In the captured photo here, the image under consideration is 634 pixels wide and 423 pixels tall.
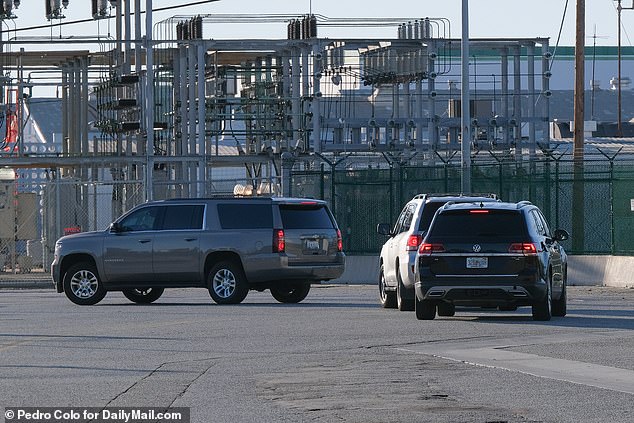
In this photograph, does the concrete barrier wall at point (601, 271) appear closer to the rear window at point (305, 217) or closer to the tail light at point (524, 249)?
the rear window at point (305, 217)

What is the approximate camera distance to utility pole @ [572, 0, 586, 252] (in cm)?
3394

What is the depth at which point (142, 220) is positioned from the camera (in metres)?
27.0

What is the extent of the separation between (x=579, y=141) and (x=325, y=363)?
76.2ft

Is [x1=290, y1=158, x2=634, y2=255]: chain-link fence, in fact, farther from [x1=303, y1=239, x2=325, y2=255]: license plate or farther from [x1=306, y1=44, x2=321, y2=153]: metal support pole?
[x1=303, y1=239, x2=325, y2=255]: license plate

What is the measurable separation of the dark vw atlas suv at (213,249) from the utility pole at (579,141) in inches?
350

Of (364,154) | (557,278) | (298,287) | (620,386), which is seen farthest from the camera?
(364,154)

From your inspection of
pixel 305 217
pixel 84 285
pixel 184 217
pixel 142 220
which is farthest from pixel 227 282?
pixel 84 285

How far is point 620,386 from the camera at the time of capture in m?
13.6

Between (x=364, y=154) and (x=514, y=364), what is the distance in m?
26.5

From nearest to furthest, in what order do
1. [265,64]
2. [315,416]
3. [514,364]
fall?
[315,416] < [514,364] < [265,64]

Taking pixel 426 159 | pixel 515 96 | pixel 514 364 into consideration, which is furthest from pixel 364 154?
pixel 514 364

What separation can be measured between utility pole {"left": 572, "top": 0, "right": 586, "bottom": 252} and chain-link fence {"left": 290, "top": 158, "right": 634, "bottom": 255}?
0.03 metres

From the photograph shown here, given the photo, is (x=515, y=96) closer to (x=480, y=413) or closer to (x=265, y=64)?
(x=265, y=64)

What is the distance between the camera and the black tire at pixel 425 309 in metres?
21.8
